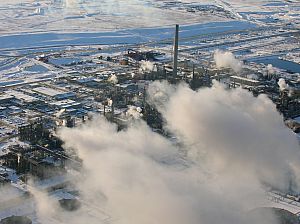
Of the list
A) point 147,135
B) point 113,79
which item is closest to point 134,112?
point 147,135

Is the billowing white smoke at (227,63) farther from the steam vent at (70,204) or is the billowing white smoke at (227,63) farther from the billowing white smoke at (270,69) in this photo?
the steam vent at (70,204)

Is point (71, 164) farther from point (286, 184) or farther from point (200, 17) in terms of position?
point (200, 17)

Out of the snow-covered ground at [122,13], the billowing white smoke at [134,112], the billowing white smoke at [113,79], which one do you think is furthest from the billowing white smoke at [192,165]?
the snow-covered ground at [122,13]

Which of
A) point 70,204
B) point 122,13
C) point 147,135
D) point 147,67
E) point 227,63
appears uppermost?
point 147,135

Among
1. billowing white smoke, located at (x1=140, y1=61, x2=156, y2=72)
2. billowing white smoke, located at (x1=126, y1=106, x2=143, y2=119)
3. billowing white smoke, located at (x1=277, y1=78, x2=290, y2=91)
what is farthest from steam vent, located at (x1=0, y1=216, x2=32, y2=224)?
billowing white smoke, located at (x1=140, y1=61, x2=156, y2=72)

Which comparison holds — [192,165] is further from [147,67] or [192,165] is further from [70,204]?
[147,67]

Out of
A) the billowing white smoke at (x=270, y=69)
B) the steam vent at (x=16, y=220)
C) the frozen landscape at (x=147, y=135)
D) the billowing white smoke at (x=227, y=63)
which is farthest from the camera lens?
the billowing white smoke at (x=227, y=63)

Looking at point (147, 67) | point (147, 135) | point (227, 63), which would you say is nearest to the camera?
point (147, 135)

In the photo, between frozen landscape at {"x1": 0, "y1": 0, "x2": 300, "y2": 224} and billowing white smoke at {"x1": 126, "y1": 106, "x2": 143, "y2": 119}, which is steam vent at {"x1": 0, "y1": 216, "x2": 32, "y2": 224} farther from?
billowing white smoke at {"x1": 126, "y1": 106, "x2": 143, "y2": 119}

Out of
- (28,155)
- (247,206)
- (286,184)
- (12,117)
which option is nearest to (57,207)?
(28,155)
